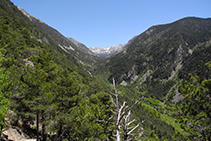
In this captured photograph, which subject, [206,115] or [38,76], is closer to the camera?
[206,115]

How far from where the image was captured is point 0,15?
203ft

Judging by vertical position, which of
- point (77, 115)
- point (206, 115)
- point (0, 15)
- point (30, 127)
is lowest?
point (30, 127)

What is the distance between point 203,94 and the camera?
8.46 m

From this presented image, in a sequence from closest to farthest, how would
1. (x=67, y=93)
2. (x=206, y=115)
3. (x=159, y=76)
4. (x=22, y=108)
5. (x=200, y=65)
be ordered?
(x=206, y=115) → (x=22, y=108) → (x=67, y=93) → (x=200, y=65) → (x=159, y=76)

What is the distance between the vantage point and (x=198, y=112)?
8578 millimetres

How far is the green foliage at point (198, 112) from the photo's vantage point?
8242 mm

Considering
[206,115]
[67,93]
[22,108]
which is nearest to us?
[206,115]

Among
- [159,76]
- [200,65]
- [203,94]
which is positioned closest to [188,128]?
[203,94]

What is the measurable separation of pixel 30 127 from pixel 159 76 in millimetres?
198525

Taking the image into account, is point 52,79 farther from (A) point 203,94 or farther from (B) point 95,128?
(A) point 203,94

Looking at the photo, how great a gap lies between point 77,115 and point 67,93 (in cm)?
481

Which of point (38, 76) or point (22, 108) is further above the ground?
point (38, 76)

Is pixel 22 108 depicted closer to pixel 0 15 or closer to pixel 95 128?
pixel 95 128

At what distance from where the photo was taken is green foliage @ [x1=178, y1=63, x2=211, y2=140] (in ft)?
27.0
